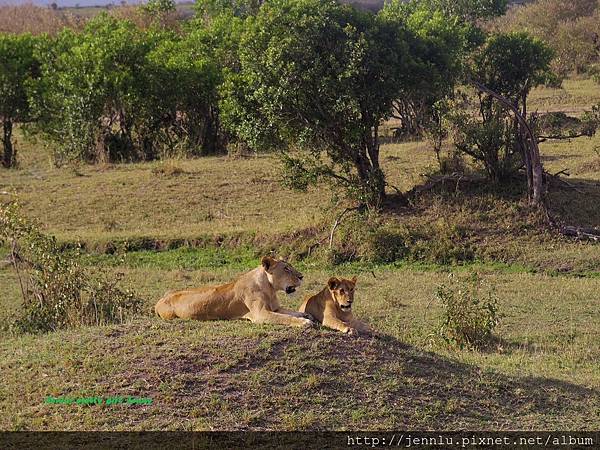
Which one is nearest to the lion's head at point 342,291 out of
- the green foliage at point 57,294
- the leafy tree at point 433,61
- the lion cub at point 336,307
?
the lion cub at point 336,307

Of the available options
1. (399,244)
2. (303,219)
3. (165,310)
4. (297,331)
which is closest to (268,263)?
(297,331)

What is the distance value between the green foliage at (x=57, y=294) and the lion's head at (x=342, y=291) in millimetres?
2603

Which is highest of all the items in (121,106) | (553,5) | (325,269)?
(553,5)

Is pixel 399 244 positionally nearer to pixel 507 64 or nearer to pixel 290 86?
pixel 290 86

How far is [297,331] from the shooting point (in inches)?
364

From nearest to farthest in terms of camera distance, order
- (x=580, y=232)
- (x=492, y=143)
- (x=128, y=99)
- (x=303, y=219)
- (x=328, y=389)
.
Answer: (x=328, y=389)
(x=580, y=232)
(x=492, y=143)
(x=303, y=219)
(x=128, y=99)

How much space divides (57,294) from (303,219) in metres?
8.67

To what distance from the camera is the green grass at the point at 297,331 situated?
26.8 ft

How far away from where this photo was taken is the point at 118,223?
68.7ft

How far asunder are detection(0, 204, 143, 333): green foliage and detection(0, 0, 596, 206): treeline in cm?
743

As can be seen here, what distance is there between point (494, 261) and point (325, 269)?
2942 millimetres

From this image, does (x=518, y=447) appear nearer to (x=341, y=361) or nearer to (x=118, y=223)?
(x=341, y=361)

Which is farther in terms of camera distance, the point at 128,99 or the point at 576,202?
the point at 128,99

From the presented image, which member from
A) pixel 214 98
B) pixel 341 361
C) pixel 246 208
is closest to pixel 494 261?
pixel 246 208
